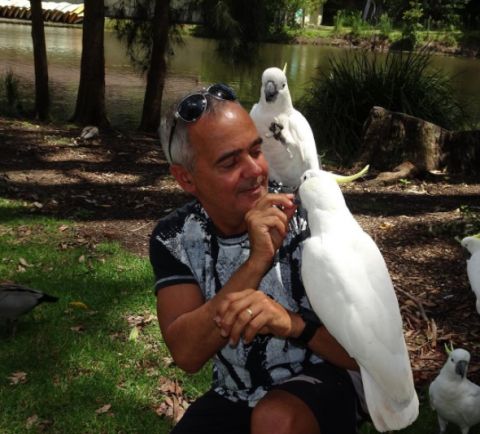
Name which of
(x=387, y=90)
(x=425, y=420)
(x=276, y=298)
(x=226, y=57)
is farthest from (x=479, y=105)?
(x=276, y=298)

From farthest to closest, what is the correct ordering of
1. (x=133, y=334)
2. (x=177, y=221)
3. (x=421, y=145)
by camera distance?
(x=421, y=145), (x=133, y=334), (x=177, y=221)

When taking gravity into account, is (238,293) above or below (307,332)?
above

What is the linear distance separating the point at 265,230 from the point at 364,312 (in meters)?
0.39

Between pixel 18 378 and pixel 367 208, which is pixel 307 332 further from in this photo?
pixel 367 208

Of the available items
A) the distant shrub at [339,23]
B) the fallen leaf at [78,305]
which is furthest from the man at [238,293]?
the distant shrub at [339,23]

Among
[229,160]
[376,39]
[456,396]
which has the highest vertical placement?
[229,160]

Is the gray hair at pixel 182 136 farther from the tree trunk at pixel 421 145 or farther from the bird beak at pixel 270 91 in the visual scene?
the tree trunk at pixel 421 145

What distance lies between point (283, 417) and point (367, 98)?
235 inches

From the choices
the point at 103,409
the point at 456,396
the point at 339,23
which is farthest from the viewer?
the point at 339,23

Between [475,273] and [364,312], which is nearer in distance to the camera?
[364,312]

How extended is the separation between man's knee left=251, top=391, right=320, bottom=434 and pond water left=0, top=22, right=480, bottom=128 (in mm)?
5897

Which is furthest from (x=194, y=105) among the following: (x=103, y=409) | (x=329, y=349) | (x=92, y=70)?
(x=92, y=70)

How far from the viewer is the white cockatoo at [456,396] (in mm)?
2078

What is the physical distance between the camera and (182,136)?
1.41m
